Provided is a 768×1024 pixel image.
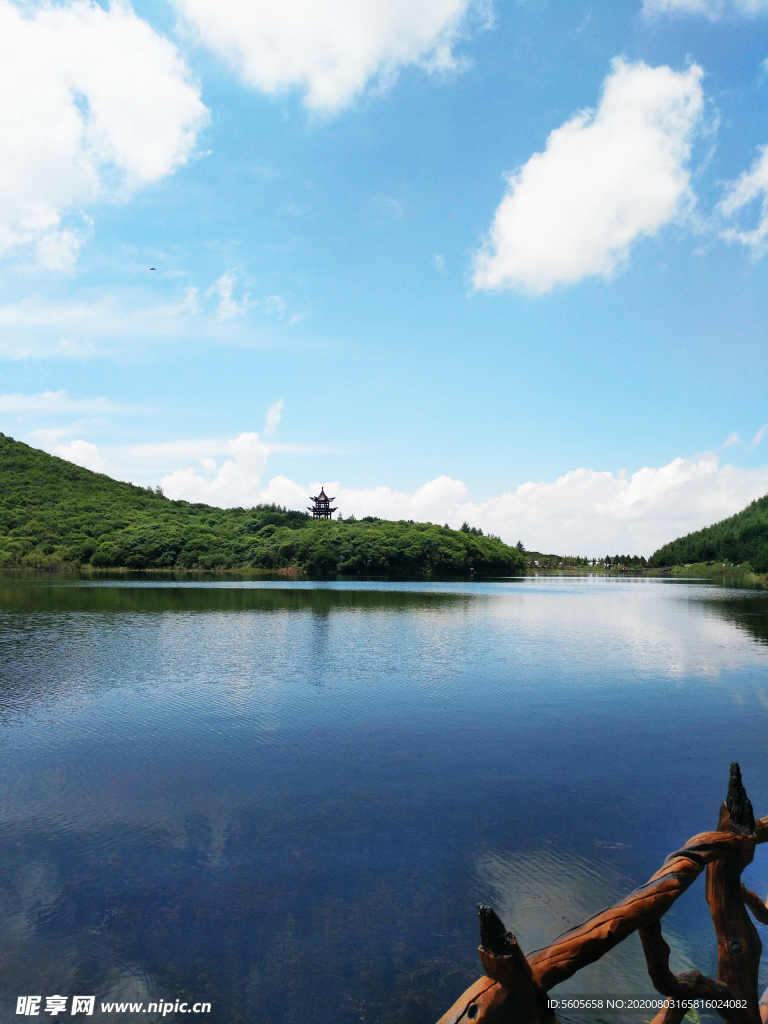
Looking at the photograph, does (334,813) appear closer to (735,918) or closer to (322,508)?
(735,918)

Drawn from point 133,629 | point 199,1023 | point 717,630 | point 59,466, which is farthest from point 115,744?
point 59,466

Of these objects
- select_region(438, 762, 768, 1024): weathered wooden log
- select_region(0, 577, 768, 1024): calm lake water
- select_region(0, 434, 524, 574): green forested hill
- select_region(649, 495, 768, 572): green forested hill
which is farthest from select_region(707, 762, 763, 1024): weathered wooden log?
select_region(649, 495, 768, 572): green forested hill

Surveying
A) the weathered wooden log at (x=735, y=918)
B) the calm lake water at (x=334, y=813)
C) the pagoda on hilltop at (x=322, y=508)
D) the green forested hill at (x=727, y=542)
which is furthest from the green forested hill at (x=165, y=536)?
the weathered wooden log at (x=735, y=918)

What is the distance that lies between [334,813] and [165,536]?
7808 cm

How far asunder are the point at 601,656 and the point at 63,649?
15.4 meters

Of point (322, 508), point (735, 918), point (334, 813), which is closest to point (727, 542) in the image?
point (322, 508)

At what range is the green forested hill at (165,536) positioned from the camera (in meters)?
76.5

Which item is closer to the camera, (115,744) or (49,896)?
(49,896)

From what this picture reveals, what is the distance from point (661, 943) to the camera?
6.82ft

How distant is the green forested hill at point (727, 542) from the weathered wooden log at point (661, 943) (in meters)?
118

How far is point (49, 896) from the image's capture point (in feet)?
18.6

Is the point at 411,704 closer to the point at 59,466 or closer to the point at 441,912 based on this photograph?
the point at 441,912

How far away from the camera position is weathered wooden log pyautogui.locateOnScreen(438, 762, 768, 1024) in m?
1.65

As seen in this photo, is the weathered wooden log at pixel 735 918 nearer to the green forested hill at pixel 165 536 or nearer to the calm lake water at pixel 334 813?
the calm lake water at pixel 334 813
